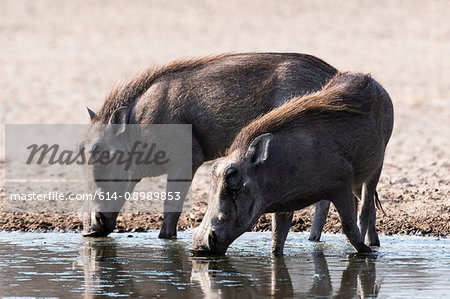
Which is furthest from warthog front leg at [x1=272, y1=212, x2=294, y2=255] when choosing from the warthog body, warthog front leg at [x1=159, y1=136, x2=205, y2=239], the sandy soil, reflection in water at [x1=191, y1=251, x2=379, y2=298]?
the sandy soil

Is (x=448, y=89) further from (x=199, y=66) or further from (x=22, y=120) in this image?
(x=199, y=66)

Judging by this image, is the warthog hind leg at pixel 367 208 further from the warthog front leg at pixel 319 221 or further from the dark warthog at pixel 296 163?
the dark warthog at pixel 296 163

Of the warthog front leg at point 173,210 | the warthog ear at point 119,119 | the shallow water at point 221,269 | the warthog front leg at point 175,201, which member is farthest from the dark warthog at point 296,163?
the warthog ear at point 119,119

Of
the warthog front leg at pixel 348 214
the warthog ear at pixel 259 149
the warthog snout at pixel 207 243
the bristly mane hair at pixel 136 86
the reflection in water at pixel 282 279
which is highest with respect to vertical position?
the bristly mane hair at pixel 136 86

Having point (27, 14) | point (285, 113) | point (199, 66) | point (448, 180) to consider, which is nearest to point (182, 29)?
point (27, 14)

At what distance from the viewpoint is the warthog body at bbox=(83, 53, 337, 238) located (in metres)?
9.34

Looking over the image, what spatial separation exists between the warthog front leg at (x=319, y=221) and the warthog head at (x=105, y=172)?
1.83m

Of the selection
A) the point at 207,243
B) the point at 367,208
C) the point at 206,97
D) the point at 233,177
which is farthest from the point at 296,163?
the point at 206,97

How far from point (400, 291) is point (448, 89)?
625 inches

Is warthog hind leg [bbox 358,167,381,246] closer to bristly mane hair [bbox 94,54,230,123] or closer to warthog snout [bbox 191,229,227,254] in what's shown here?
warthog snout [bbox 191,229,227,254]

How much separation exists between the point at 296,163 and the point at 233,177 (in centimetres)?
50

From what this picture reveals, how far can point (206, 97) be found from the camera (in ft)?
31.4

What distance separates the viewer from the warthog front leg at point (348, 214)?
798cm

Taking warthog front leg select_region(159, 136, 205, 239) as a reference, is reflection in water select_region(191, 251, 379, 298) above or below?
below
